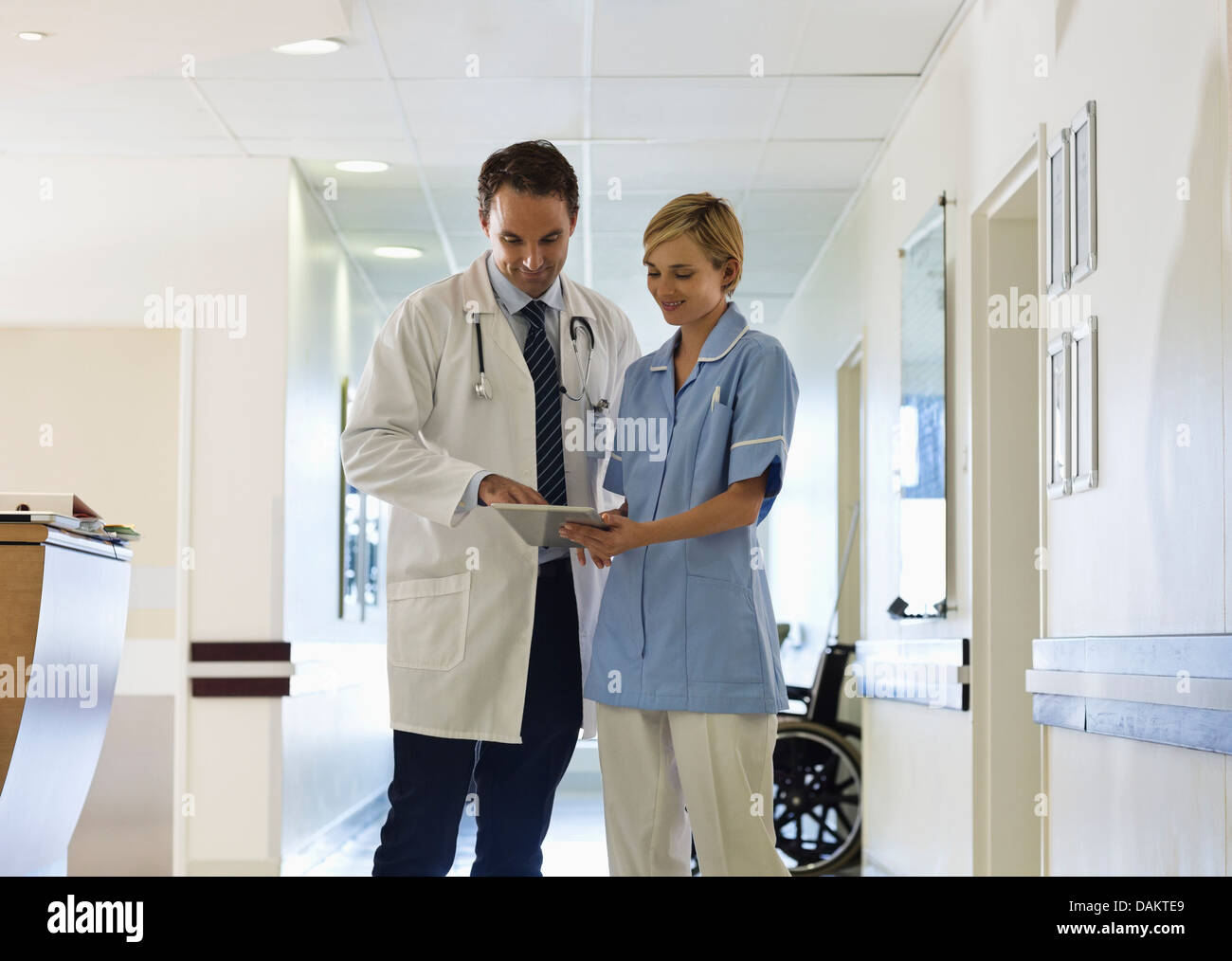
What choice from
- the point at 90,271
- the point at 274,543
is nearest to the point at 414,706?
A: the point at 274,543

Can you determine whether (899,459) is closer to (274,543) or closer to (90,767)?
(274,543)

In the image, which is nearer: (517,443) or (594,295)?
(517,443)

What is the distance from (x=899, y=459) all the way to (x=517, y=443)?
310 cm

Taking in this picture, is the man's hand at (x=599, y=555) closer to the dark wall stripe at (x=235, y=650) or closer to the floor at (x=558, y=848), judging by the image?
the floor at (x=558, y=848)

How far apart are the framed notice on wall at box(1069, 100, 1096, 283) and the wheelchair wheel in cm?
285

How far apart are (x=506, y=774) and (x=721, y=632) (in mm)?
478

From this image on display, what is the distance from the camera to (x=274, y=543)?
5.45 metres

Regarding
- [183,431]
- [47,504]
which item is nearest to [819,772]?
[183,431]

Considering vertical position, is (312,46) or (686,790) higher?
(312,46)

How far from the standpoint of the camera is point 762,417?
1.90m

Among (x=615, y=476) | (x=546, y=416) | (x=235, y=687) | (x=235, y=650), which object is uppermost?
(x=546, y=416)

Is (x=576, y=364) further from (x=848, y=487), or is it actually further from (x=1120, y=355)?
(x=848, y=487)

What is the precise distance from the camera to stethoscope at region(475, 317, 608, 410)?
7.14 ft

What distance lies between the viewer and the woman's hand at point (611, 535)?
1.87 meters
